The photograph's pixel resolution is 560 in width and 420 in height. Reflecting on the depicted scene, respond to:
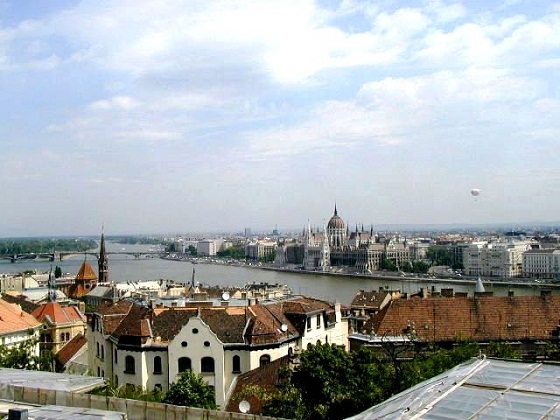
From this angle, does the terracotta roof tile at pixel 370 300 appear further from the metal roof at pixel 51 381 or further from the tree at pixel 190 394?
the metal roof at pixel 51 381

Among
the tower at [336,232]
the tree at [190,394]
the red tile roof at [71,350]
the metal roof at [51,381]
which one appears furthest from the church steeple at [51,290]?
the tower at [336,232]

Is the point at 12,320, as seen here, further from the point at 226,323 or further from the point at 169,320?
the point at 226,323

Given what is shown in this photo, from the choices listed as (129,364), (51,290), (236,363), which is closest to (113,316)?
(129,364)

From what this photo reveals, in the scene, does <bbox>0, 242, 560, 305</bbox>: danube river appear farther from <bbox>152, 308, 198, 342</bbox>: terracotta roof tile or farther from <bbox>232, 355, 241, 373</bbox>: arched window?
<bbox>232, 355, 241, 373</bbox>: arched window

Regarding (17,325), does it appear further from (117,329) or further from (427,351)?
(427,351)

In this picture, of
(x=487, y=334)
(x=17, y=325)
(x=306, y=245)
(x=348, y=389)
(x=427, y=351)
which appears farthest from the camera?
(x=306, y=245)

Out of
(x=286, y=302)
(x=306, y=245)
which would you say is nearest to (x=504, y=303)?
(x=286, y=302)

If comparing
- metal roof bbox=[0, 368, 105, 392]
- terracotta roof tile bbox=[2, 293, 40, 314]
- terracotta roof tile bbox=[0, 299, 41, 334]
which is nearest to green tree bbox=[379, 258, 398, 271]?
terracotta roof tile bbox=[2, 293, 40, 314]
